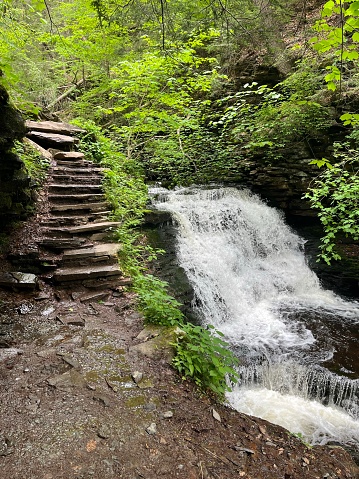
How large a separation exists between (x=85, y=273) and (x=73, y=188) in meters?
2.62

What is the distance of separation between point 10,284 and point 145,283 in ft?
6.75

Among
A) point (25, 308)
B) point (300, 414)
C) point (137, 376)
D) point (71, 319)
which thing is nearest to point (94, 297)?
point (71, 319)

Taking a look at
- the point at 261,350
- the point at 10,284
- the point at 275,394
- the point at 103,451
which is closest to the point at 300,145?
the point at 261,350

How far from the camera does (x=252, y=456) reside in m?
2.70

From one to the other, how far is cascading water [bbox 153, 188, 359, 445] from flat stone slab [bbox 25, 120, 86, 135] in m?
3.17

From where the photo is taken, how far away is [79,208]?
6.38m

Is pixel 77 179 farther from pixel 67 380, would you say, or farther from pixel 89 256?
pixel 67 380

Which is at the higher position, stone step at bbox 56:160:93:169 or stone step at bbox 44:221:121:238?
stone step at bbox 56:160:93:169

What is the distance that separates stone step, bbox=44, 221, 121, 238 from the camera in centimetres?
561

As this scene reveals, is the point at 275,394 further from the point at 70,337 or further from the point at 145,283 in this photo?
the point at 70,337

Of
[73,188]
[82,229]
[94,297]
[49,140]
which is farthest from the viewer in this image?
[49,140]

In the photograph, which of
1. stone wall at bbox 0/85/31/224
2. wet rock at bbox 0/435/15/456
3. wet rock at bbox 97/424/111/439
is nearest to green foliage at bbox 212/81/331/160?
stone wall at bbox 0/85/31/224

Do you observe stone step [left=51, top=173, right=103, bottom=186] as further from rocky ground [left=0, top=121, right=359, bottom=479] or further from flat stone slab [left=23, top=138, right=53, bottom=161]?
rocky ground [left=0, top=121, right=359, bottom=479]

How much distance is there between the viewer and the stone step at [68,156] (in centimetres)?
775
